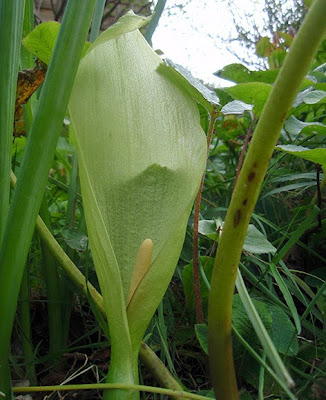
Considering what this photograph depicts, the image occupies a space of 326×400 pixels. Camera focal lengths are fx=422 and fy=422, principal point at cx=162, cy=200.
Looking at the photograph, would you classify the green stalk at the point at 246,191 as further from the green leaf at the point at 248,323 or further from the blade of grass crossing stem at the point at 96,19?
the blade of grass crossing stem at the point at 96,19

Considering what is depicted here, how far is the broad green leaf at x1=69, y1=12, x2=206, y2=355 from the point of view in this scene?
36cm

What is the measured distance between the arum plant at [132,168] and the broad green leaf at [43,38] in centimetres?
7

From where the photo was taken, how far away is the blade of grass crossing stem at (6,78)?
1.17ft

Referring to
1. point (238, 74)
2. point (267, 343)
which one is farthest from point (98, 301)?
point (238, 74)

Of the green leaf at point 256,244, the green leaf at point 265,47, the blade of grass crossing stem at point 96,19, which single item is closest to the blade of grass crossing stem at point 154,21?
the blade of grass crossing stem at point 96,19

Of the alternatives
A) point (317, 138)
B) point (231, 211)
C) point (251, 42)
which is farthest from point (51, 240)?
point (251, 42)

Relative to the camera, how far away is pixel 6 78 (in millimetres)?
363

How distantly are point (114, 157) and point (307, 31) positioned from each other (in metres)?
0.21

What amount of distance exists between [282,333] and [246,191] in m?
0.18

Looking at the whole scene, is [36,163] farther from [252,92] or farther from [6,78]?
[252,92]

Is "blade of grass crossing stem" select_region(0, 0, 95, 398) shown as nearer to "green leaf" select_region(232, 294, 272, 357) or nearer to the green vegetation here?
the green vegetation

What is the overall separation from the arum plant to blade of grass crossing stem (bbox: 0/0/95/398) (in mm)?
45

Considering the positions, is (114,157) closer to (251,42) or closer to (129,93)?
(129,93)

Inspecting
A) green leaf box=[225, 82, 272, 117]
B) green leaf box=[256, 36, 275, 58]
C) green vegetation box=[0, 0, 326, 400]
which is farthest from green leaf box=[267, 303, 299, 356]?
green leaf box=[256, 36, 275, 58]
